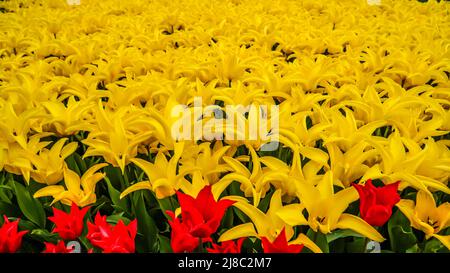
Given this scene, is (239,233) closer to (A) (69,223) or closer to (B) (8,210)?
(A) (69,223)

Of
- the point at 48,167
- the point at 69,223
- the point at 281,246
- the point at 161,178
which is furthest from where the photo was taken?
the point at 48,167

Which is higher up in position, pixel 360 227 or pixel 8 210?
pixel 360 227

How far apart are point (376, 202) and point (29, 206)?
4.16 ft

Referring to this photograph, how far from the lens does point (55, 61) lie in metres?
2.90

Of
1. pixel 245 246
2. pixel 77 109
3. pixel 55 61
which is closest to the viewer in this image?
pixel 245 246

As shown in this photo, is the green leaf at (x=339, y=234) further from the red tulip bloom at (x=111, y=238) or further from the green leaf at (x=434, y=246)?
the red tulip bloom at (x=111, y=238)

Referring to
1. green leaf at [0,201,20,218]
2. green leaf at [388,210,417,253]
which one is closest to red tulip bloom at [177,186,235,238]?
green leaf at [388,210,417,253]

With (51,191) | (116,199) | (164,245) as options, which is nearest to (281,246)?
(164,245)

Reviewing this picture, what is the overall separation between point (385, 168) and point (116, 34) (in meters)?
2.81

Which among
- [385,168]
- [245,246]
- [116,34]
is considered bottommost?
[245,246]

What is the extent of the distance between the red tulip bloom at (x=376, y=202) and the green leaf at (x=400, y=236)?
286 mm

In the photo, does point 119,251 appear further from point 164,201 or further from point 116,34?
point 116,34

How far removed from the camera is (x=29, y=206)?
1.81m

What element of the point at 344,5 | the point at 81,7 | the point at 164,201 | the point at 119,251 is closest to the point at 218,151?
the point at 164,201
